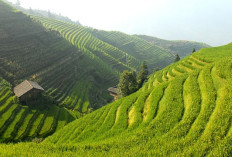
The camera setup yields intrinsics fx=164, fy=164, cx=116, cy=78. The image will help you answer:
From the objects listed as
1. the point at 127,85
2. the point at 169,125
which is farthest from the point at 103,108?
the point at 127,85

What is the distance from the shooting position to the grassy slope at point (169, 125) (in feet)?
53.4

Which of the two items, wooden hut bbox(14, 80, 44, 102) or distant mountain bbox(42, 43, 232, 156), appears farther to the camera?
wooden hut bbox(14, 80, 44, 102)

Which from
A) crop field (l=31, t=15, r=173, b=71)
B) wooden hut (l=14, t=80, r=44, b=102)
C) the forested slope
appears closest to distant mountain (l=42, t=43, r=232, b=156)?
wooden hut (l=14, t=80, r=44, b=102)

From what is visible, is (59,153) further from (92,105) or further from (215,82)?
(92,105)

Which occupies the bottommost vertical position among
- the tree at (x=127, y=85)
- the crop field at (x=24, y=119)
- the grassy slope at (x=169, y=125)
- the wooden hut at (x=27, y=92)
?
the crop field at (x=24, y=119)

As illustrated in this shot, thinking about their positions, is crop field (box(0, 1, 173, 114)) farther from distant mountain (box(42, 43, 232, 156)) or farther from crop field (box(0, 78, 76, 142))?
distant mountain (box(42, 43, 232, 156))

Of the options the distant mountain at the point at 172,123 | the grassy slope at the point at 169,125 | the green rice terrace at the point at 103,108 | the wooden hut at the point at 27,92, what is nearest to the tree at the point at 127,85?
the green rice terrace at the point at 103,108

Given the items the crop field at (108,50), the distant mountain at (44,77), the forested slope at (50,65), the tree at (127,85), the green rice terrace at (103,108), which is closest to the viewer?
the green rice terrace at (103,108)

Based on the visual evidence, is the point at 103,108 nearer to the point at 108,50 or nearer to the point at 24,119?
the point at 24,119

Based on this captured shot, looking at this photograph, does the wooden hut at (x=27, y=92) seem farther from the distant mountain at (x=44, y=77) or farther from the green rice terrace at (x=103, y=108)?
the distant mountain at (x=44, y=77)

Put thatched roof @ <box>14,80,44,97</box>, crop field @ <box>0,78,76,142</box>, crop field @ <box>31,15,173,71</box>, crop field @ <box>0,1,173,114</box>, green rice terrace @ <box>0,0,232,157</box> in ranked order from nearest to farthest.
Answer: green rice terrace @ <box>0,0,232,157</box>
crop field @ <box>0,78,76,142</box>
thatched roof @ <box>14,80,44,97</box>
crop field @ <box>0,1,173,114</box>
crop field @ <box>31,15,173,71</box>

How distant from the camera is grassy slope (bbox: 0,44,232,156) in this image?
16.3 meters

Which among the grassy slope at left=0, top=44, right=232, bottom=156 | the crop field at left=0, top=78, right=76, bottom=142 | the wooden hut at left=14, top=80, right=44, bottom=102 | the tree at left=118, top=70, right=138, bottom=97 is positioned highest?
the grassy slope at left=0, top=44, right=232, bottom=156

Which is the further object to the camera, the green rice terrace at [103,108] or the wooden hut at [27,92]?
the wooden hut at [27,92]
